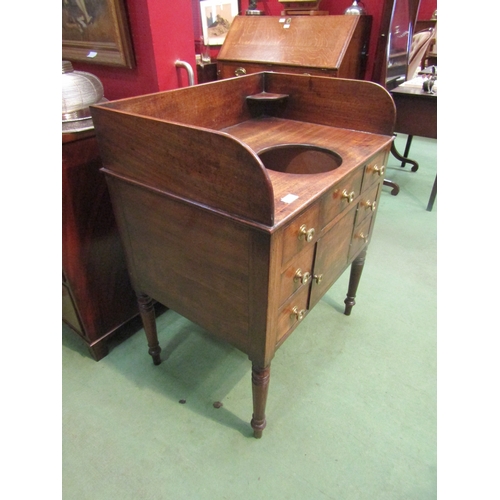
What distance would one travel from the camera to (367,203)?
127 centimetres

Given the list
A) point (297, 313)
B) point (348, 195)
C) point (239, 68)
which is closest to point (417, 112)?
point (239, 68)

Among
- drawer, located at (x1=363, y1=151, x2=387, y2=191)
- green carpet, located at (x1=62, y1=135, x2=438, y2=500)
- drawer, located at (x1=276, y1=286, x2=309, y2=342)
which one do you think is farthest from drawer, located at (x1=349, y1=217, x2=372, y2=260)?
green carpet, located at (x1=62, y1=135, x2=438, y2=500)

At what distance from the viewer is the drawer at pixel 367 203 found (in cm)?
122

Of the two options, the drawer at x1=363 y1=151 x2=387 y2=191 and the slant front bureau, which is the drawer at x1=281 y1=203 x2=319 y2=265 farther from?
the drawer at x1=363 y1=151 x2=387 y2=191

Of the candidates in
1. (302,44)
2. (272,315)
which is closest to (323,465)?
(272,315)

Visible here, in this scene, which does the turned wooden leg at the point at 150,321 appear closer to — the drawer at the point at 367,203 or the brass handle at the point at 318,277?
the brass handle at the point at 318,277

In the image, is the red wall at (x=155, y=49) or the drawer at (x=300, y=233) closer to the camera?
the drawer at (x=300, y=233)

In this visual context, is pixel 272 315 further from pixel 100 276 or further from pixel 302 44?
pixel 302 44

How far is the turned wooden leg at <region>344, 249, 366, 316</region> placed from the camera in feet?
5.02

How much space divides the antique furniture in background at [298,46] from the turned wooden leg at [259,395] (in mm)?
2035

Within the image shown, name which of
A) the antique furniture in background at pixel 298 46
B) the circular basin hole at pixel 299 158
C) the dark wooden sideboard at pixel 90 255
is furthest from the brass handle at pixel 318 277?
the antique furniture in background at pixel 298 46

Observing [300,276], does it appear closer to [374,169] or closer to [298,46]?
[374,169]

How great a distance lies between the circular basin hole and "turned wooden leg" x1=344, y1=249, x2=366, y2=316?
455 mm

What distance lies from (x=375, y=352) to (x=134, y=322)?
1.08 m
